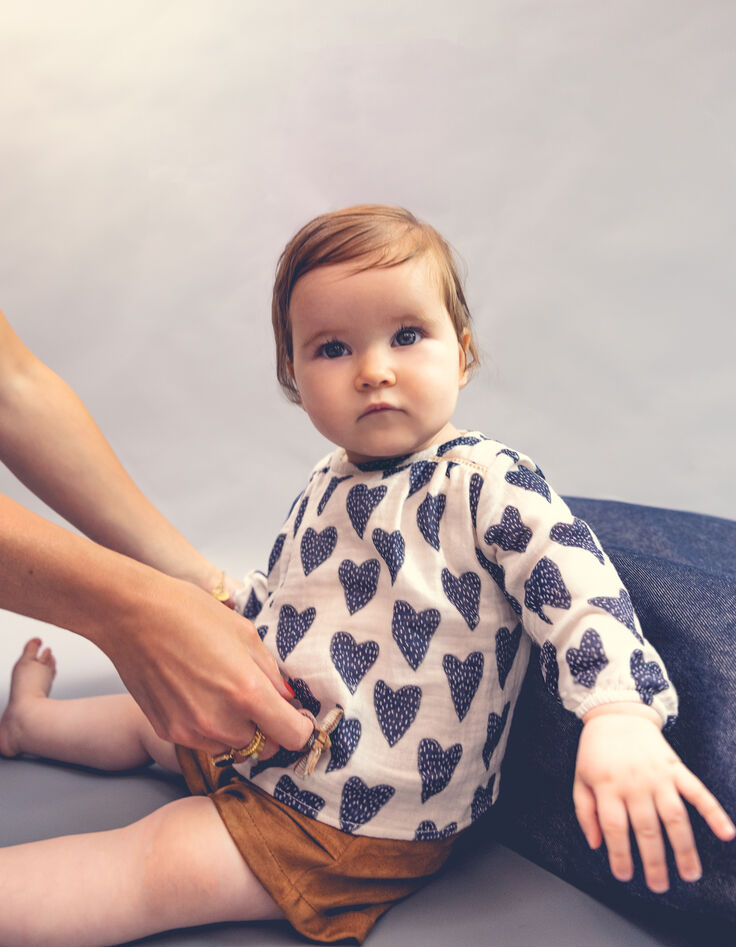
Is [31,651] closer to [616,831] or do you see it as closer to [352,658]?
[352,658]

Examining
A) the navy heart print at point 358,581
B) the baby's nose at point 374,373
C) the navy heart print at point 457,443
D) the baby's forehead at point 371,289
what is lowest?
the navy heart print at point 358,581

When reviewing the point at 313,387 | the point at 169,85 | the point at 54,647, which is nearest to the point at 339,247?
the point at 313,387

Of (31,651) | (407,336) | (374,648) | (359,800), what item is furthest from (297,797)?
(31,651)

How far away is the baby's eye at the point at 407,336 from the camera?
3.21 feet

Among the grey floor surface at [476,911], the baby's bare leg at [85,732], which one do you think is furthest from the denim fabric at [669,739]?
the baby's bare leg at [85,732]

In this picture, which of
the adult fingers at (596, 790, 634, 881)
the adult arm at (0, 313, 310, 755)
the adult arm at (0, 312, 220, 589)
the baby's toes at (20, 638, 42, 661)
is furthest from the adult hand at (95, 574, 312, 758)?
the baby's toes at (20, 638, 42, 661)

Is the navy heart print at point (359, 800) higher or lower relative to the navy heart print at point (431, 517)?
lower

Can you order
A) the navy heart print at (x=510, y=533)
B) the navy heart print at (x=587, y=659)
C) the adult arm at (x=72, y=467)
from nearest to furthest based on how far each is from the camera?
the navy heart print at (x=587, y=659) < the navy heart print at (x=510, y=533) < the adult arm at (x=72, y=467)

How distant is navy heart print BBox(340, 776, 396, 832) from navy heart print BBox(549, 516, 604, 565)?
307 mm

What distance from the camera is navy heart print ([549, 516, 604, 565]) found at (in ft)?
2.81

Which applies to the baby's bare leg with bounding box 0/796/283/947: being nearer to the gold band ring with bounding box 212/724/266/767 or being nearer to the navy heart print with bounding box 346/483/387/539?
the gold band ring with bounding box 212/724/266/767

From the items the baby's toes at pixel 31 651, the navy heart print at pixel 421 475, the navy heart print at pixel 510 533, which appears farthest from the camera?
the baby's toes at pixel 31 651

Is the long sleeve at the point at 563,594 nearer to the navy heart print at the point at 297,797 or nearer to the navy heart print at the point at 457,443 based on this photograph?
the navy heart print at the point at 457,443

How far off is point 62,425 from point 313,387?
45 cm
